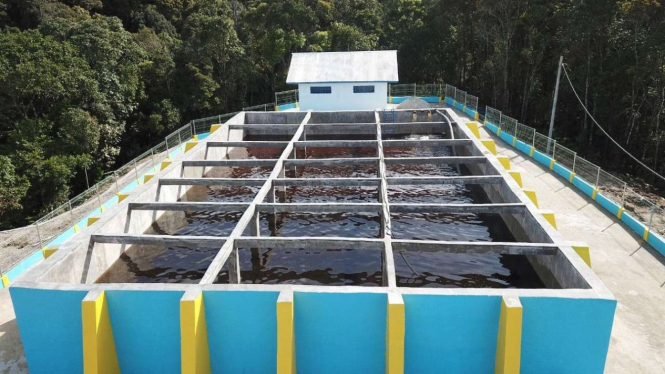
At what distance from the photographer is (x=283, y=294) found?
11.0 m

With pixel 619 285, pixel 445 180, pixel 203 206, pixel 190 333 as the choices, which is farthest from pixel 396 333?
pixel 445 180

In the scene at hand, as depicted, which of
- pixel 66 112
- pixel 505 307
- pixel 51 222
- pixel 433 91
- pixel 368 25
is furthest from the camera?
pixel 368 25

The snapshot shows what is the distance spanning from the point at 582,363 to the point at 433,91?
4354 cm

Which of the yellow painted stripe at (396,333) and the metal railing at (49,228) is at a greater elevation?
the yellow painted stripe at (396,333)

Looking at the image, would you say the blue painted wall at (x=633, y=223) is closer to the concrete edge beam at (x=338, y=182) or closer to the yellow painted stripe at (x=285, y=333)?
the concrete edge beam at (x=338, y=182)

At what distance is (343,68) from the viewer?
40781 millimetres

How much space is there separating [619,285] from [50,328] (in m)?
17.9

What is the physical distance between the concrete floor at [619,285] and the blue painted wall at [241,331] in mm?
5856

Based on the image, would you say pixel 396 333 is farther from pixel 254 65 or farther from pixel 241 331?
pixel 254 65

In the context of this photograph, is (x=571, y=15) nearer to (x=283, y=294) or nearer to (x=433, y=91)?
(x=433, y=91)

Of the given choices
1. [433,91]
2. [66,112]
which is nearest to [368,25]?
[433,91]

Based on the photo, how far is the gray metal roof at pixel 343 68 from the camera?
129 feet

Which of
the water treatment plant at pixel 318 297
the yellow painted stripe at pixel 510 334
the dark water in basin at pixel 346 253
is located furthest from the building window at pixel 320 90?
the yellow painted stripe at pixel 510 334

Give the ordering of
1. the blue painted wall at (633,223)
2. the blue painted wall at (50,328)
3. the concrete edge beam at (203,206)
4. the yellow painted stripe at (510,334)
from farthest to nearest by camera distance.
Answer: the blue painted wall at (633,223), the concrete edge beam at (203,206), the blue painted wall at (50,328), the yellow painted stripe at (510,334)
